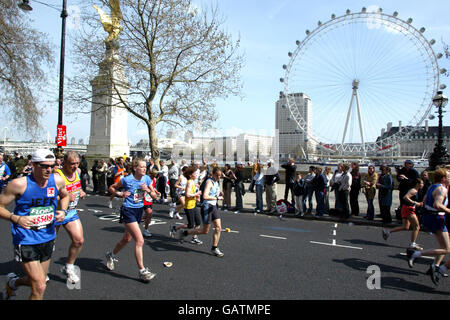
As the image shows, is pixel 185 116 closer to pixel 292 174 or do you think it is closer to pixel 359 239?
pixel 292 174

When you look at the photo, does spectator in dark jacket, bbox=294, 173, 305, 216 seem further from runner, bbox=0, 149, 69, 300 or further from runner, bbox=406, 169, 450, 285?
runner, bbox=0, 149, 69, 300

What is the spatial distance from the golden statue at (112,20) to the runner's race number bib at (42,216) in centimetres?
1507

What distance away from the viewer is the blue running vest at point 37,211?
10.4ft

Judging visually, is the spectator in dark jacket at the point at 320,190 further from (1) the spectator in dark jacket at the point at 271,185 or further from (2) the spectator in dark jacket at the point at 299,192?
(1) the spectator in dark jacket at the point at 271,185

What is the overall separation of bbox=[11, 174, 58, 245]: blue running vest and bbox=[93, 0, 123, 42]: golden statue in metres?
15.0

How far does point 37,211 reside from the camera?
3.29m

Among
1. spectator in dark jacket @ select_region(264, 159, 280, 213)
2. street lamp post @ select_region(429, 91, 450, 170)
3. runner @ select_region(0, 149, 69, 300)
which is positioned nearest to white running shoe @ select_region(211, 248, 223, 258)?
runner @ select_region(0, 149, 69, 300)

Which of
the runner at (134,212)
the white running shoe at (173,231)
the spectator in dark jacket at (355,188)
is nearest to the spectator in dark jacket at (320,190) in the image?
the spectator in dark jacket at (355,188)

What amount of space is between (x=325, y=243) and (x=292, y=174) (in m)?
4.68

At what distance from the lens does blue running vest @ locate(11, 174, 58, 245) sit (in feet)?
10.4

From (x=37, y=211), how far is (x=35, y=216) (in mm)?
60

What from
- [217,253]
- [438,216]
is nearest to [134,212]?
[217,253]

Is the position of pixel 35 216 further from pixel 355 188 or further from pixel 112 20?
pixel 112 20

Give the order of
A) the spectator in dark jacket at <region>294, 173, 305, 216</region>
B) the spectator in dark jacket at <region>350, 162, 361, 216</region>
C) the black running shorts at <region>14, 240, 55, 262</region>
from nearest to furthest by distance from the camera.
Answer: the black running shorts at <region>14, 240, 55, 262</region> < the spectator in dark jacket at <region>350, 162, 361, 216</region> < the spectator in dark jacket at <region>294, 173, 305, 216</region>
